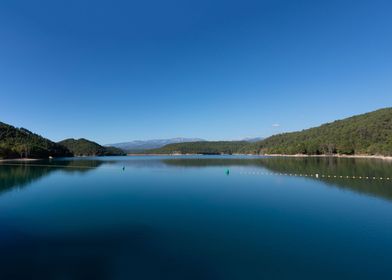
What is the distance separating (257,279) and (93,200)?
13.4 meters

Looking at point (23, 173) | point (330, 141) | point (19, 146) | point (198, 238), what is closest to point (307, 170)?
point (198, 238)

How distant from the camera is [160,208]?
1403 cm

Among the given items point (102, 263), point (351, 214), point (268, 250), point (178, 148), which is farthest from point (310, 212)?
point (178, 148)

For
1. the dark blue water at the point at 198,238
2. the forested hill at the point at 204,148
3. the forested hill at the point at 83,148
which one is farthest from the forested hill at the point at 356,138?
the forested hill at the point at 83,148

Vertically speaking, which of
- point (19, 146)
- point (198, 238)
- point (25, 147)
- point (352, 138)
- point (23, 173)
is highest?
point (352, 138)

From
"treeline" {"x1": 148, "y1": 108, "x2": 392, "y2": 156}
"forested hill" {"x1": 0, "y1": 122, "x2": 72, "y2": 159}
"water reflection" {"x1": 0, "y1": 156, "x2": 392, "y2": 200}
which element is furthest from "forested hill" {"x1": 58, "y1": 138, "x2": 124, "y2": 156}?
"treeline" {"x1": 148, "y1": 108, "x2": 392, "y2": 156}

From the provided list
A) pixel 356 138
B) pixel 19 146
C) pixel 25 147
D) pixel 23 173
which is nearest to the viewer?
pixel 23 173

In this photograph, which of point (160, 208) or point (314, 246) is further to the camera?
point (160, 208)

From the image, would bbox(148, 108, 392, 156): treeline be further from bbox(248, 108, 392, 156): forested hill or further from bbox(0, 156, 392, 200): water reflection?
bbox(0, 156, 392, 200): water reflection

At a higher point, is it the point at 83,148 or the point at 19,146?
the point at 83,148

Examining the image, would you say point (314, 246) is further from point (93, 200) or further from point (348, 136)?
point (348, 136)

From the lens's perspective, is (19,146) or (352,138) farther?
(19,146)

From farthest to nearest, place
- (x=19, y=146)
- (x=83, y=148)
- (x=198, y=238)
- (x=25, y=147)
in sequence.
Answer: (x=83, y=148)
(x=19, y=146)
(x=25, y=147)
(x=198, y=238)

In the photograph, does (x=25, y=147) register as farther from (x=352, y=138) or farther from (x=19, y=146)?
(x=352, y=138)
